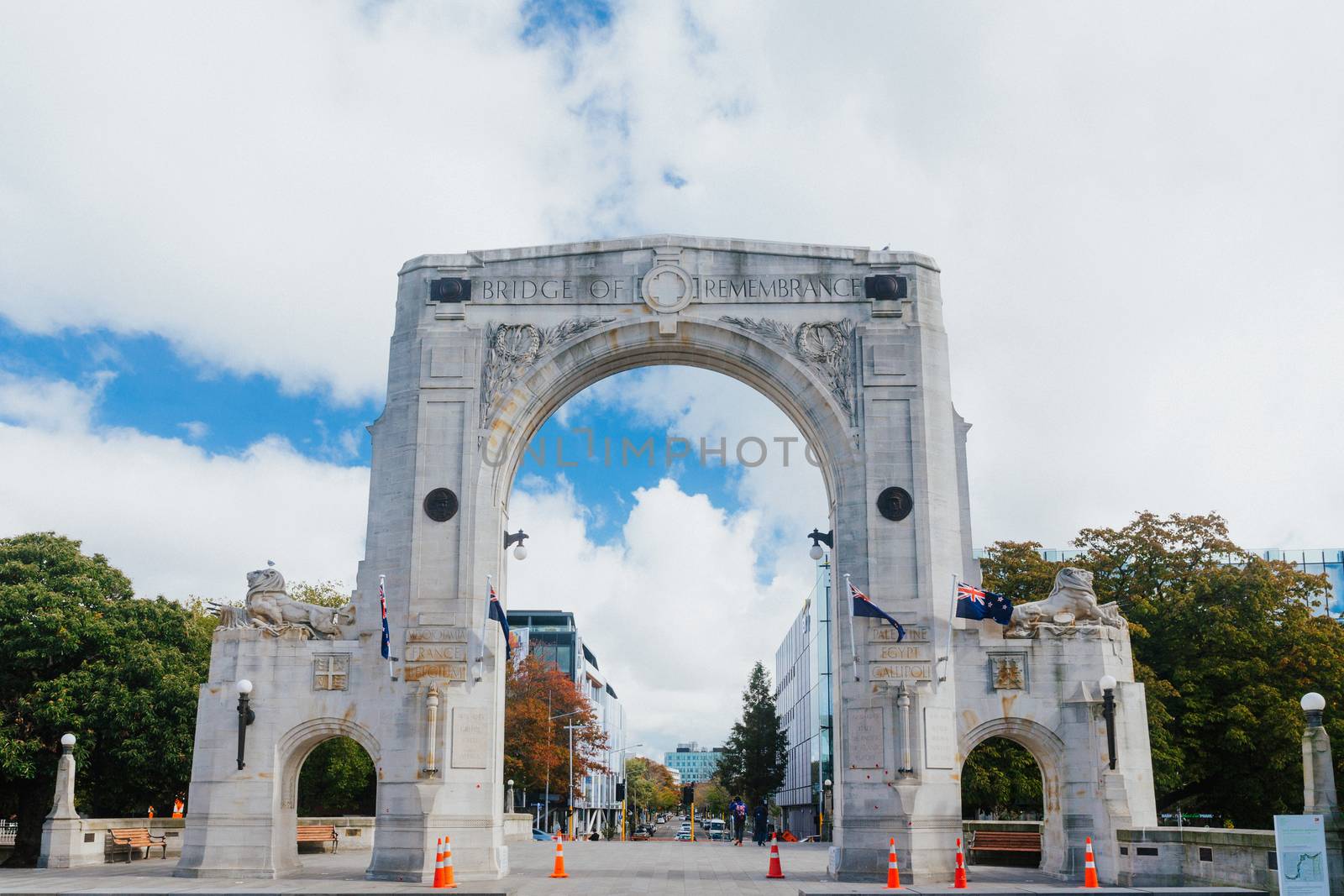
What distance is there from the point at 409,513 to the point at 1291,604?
24.2 metres

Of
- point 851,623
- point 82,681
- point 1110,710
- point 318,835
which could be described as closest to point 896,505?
point 851,623

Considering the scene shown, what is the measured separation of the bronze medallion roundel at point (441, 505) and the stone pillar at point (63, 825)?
822cm

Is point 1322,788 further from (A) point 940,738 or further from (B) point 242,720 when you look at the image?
(B) point 242,720

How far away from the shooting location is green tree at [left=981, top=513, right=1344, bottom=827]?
3022 centimetres

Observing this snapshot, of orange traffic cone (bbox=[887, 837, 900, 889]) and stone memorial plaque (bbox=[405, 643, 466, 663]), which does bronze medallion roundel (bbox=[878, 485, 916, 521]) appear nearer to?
orange traffic cone (bbox=[887, 837, 900, 889])

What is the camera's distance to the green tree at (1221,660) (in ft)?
99.1

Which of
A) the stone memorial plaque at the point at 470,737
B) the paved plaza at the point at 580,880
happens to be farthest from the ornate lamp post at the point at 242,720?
the stone memorial plaque at the point at 470,737

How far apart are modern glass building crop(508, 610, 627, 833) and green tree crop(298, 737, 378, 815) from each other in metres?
23.0

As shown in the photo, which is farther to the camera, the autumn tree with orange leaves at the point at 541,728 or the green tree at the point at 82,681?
the autumn tree with orange leaves at the point at 541,728

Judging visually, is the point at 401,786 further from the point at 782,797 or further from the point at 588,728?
the point at 782,797

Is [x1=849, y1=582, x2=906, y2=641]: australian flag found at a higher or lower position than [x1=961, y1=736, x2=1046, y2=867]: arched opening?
higher

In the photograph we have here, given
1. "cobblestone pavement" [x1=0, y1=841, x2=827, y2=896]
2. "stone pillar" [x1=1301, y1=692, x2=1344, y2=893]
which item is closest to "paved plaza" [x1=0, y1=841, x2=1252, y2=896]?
"cobblestone pavement" [x1=0, y1=841, x2=827, y2=896]

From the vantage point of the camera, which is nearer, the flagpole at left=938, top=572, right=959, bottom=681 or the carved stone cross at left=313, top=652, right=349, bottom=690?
the flagpole at left=938, top=572, right=959, bottom=681

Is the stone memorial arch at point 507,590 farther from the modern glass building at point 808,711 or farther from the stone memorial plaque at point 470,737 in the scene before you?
the modern glass building at point 808,711
